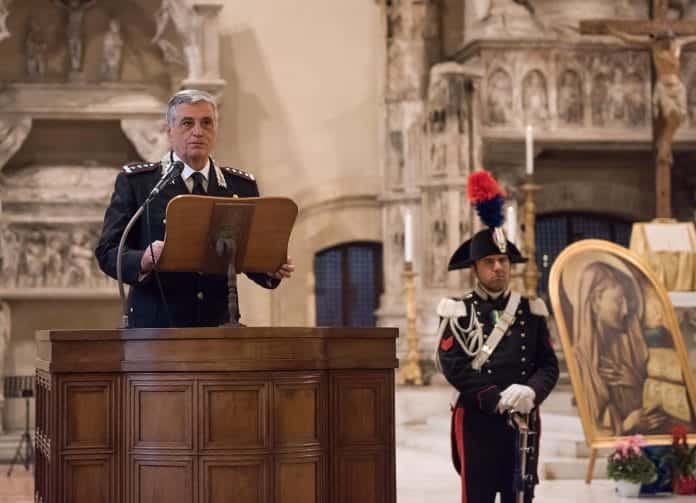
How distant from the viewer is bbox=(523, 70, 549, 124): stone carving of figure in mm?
12211

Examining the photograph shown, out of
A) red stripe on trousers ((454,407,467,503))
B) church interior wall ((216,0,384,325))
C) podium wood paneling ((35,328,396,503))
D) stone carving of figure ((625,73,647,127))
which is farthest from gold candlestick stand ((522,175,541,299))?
podium wood paneling ((35,328,396,503))

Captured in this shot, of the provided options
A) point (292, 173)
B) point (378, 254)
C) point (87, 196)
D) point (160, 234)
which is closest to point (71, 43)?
point (87, 196)

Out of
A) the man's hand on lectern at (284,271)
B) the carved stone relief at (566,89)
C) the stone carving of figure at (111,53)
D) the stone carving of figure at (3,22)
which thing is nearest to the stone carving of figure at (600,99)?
the carved stone relief at (566,89)

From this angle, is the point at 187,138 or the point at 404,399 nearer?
the point at 187,138

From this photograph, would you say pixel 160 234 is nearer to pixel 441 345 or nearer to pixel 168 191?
pixel 168 191

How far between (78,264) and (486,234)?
6.89m

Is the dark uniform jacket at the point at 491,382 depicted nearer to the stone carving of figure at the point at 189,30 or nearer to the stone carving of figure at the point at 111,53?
the stone carving of figure at the point at 189,30

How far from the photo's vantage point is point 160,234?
14.1 ft

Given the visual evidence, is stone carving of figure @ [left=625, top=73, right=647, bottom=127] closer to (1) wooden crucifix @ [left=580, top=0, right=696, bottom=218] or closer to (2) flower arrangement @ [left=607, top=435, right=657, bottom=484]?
(1) wooden crucifix @ [left=580, top=0, right=696, bottom=218]

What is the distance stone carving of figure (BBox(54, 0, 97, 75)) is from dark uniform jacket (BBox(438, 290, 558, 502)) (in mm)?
7388

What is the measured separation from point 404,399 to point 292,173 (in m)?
2.97

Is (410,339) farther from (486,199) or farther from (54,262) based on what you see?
(486,199)

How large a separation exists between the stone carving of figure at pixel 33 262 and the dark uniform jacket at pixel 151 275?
24.4 ft

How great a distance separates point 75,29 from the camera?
11.9 m
